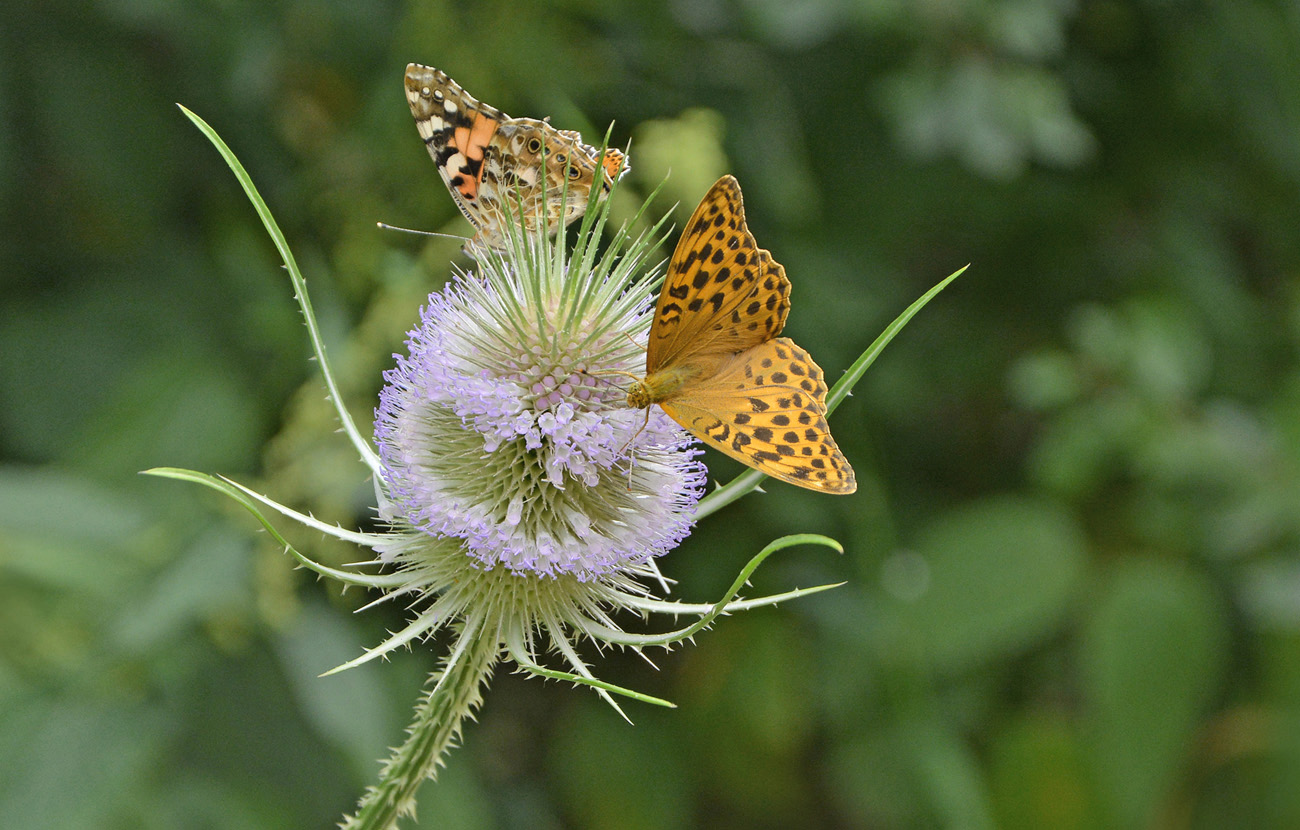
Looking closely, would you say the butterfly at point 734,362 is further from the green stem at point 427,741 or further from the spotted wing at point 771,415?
the green stem at point 427,741

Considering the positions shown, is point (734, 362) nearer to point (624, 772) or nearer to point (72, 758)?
point (72, 758)

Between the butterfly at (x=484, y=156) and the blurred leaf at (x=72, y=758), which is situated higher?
the butterfly at (x=484, y=156)

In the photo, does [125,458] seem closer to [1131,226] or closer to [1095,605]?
[1095,605]

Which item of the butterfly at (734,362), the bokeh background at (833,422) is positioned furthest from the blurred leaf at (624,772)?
the butterfly at (734,362)

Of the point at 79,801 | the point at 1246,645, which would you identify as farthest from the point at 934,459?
the point at 79,801

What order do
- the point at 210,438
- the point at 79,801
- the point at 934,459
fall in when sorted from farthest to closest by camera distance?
the point at 934,459 → the point at 210,438 → the point at 79,801

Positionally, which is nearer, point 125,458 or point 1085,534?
point 125,458

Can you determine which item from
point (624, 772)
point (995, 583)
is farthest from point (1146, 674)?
point (624, 772)

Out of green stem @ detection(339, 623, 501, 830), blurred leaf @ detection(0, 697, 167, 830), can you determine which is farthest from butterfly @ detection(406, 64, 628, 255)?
blurred leaf @ detection(0, 697, 167, 830)
